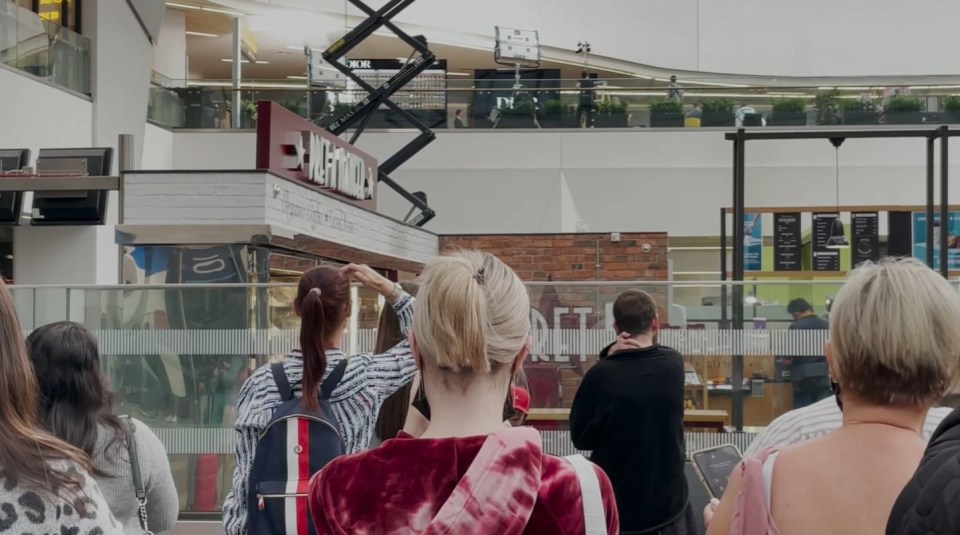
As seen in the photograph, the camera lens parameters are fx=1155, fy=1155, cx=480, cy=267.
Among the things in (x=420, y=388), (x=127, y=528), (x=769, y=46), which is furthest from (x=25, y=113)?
(x=769, y=46)

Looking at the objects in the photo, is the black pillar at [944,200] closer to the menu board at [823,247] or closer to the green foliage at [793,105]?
the menu board at [823,247]

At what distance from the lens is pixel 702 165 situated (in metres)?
16.8

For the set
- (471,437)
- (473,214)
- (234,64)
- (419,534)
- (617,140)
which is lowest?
(419,534)

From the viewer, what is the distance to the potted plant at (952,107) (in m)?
15.4

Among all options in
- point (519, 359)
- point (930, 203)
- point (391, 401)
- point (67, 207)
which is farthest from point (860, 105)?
point (519, 359)

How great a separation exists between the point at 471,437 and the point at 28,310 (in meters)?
4.05

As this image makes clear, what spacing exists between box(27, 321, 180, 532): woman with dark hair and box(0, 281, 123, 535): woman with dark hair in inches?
37.9

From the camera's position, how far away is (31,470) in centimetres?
147

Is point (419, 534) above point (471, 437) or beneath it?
beneath

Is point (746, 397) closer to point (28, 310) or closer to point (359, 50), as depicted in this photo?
point (28, 310)

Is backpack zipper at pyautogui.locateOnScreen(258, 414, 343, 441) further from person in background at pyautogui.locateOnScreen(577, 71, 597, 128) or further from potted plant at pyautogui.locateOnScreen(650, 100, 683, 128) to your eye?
potted plant at pyautogui.locateOnScreen(650, 100, 683, 128)

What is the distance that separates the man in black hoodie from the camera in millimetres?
3740

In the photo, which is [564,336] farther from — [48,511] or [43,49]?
[43,49]

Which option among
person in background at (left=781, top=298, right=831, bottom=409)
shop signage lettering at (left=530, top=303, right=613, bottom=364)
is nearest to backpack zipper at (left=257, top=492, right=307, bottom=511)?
shop signage lettering at (left=530, top=303, right=613, bottom=364)
